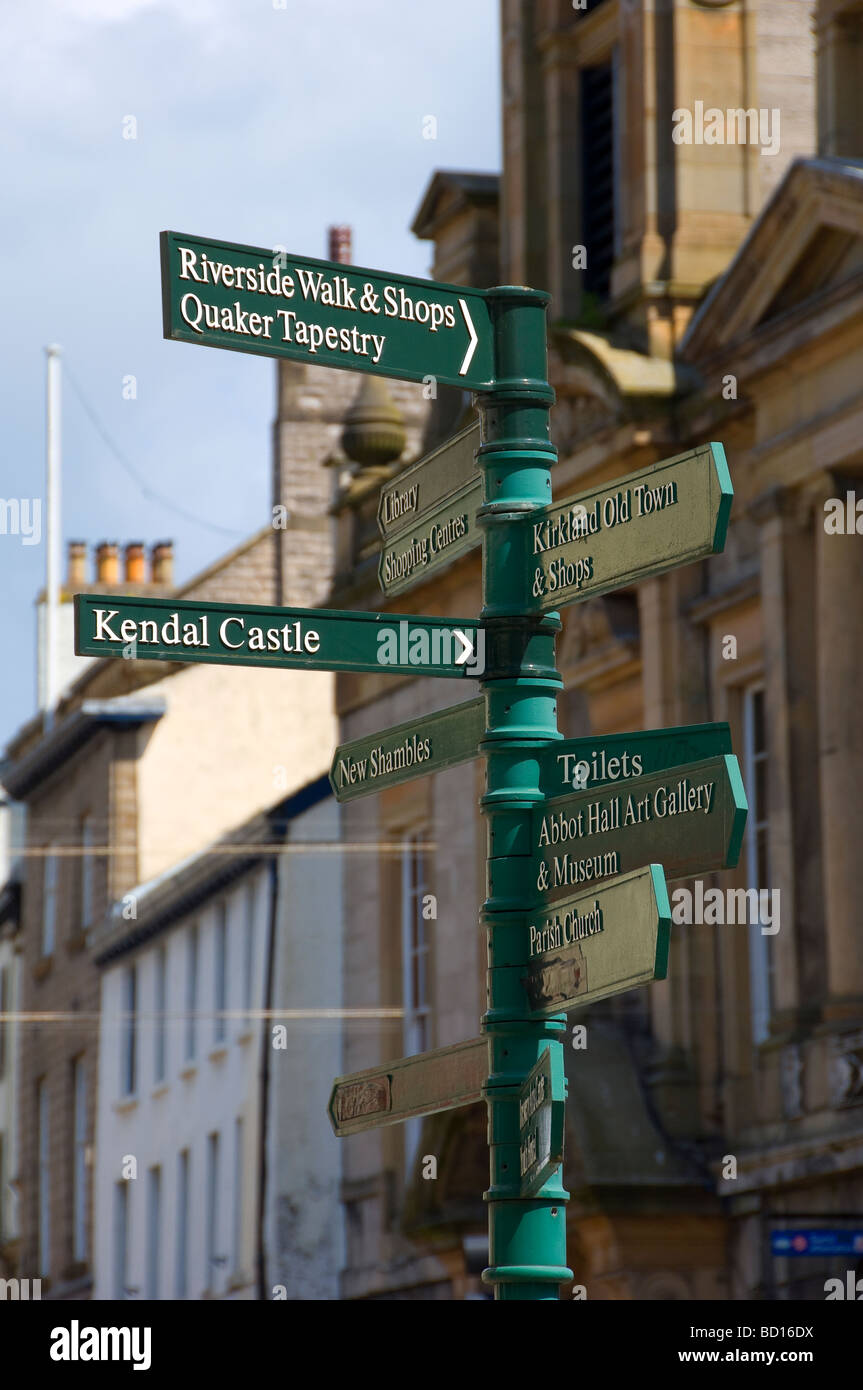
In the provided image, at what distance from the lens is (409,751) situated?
722 cm

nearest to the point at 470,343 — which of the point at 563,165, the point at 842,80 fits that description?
the point at 842,80

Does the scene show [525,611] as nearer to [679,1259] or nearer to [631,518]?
[631,518]

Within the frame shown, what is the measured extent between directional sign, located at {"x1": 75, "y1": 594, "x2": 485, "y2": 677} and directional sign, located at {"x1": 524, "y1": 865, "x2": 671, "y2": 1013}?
0.73 meters

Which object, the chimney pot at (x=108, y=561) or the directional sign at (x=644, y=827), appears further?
the chimney pot at (x=108, y=561)

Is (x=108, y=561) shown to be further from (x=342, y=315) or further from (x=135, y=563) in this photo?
(x=342, y=315)

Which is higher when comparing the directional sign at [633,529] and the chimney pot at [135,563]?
the chimney pot at [135,563]

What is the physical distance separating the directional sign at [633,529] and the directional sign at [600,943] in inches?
29.4

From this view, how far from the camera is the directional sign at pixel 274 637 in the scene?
668 centimetres

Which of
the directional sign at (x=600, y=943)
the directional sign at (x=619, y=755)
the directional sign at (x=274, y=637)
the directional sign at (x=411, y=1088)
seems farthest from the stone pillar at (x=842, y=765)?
the directional sign at (x=600, y=943)

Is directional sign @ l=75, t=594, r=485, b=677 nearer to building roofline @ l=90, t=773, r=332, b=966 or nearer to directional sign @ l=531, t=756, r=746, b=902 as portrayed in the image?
directional sign @ l=531, t=756, r=746, b=902

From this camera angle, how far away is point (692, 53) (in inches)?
933

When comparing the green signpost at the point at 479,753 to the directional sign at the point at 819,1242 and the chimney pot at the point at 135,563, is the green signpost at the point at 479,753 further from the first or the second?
the chimney pot at the point at 135,563

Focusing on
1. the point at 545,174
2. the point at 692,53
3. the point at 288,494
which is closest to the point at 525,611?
the point at 692,53
